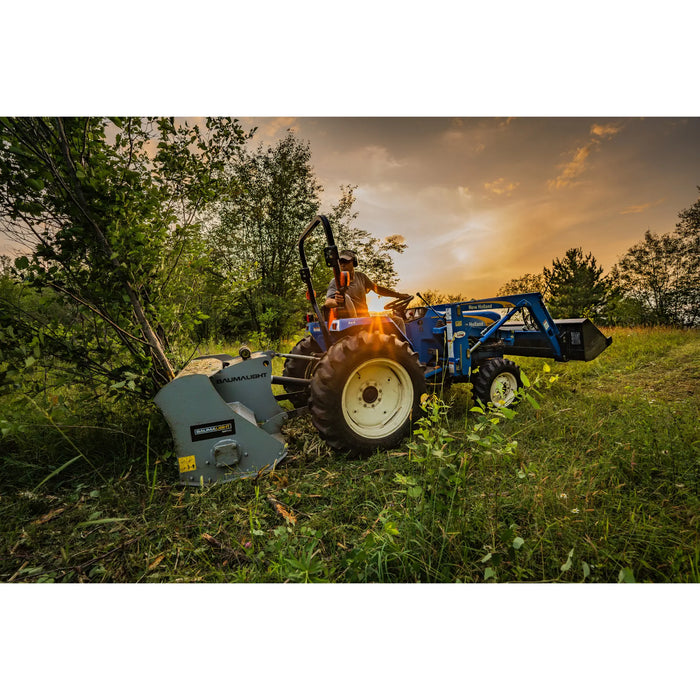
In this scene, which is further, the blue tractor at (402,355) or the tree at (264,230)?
the tree at (264,230)

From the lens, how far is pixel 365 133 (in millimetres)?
2598

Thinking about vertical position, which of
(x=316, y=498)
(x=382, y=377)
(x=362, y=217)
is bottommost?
(x=316, y=498)

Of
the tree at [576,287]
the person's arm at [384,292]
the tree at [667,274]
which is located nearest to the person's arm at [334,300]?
the person's arm at [384,292]

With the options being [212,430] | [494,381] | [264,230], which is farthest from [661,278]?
[212,430]

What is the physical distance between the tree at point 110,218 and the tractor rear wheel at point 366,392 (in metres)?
1.36

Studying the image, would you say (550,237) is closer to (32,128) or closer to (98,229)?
(98,229)

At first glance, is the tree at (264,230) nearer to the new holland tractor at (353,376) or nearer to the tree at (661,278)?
the new holland tractor at (353,376)

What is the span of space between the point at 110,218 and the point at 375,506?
9.03 ft

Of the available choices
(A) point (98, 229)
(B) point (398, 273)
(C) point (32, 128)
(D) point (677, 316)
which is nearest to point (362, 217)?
(B) point (398, 273)

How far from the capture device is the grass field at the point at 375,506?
1.31 metres

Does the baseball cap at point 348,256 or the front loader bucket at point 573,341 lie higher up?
the baseball cap at point 348,256

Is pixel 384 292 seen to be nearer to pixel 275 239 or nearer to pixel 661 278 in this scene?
pixel 275 239

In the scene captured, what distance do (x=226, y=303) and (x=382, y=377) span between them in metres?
1.92

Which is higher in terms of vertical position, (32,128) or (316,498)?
(32,128)
